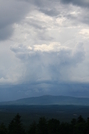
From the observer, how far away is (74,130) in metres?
48.4

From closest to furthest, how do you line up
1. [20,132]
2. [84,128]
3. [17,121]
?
[84,128] → [20,132] → [17,121]

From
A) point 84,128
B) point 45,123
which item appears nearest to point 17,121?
point 45,123

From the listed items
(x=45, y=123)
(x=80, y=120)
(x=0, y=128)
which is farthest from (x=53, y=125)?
(x=0, y=128)

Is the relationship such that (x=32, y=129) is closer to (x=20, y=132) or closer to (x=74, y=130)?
(x=20, y=132)

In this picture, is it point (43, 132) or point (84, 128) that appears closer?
point (84, 128)

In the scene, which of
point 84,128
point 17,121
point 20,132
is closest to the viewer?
point 84,128

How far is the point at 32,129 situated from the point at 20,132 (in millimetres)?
2231

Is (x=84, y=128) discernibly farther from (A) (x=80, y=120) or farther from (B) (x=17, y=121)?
(B) (x=17, y=121)

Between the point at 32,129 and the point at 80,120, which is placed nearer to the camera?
the point at 32,129

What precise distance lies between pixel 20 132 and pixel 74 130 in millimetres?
9427

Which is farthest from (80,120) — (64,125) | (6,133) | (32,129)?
(6,133)

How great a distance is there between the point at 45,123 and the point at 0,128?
8.19 meters

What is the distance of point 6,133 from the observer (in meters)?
49.9

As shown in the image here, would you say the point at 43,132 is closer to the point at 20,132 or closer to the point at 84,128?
the point at 20,132
